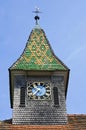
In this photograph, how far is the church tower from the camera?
29141 mm

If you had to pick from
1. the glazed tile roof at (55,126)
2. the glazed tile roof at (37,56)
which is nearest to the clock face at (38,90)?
the glazed tile roof at (37,56)

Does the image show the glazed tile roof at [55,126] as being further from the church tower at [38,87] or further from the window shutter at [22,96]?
the window shutter at [22,96]

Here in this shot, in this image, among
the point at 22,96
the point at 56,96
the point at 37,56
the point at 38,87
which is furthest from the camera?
the point at 37,56

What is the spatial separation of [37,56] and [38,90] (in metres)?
3.05

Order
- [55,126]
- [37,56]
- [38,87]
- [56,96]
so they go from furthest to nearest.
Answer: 1. [37,56]
2. [38,87]
3. [56,96]
4. [55,126]

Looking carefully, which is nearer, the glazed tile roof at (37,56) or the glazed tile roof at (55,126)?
the glazed tile roof at (55,126)

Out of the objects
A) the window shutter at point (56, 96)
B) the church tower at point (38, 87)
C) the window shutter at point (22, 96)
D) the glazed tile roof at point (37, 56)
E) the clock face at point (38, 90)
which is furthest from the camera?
the glazed tile roof at point (37, 56)

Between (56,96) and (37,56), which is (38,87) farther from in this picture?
(37,56)

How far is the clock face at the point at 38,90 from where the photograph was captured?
30.2 m

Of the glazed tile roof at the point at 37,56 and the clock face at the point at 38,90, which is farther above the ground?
the glazed tile roof at the point at 37,56

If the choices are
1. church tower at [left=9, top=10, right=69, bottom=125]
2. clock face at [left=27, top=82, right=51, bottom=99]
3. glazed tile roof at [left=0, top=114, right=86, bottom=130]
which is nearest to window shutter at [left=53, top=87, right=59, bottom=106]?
church tower at [left=9, top=10, right=69, bottom=125]

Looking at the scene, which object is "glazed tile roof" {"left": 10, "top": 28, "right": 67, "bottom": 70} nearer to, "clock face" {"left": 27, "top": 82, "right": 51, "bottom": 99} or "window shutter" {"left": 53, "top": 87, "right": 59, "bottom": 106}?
"clock face" {"left": 27, "top": 82, "right": 51, "bottom": 99}

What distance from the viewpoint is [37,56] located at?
3275 cm

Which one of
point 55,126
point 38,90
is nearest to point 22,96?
point 38,90
